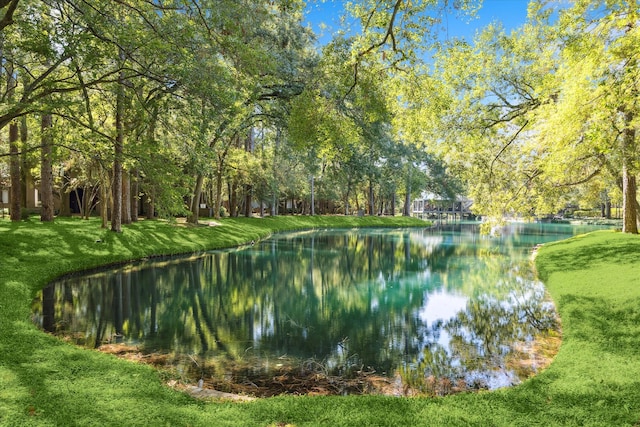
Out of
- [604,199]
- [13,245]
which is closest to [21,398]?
[13,245]

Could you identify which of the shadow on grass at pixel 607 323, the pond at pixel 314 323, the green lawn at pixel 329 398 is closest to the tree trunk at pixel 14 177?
the pond at pixel 314 323

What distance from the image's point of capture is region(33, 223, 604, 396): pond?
6.51 metres

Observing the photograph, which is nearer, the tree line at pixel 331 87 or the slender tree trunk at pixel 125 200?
the tree line at pixel 331 87

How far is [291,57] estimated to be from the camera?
16.6 m

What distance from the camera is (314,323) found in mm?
9477

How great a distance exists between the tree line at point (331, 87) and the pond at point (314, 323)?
3.54 metres

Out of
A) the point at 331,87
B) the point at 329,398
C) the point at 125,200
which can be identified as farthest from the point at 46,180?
the point at 329,398

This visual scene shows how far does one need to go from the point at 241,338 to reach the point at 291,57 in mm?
11881

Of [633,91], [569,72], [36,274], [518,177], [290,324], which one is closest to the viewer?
[633,91]

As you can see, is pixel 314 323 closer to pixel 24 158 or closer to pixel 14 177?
pixel 24 158

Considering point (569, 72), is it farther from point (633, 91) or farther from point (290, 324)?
point (290, 324)

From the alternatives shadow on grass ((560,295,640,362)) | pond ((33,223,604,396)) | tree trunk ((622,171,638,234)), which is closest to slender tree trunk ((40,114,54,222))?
pond ((33,223,604,396))

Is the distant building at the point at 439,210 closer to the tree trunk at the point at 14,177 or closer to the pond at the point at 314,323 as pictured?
the pond at the point at 314,323

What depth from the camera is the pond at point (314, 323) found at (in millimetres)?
6512
